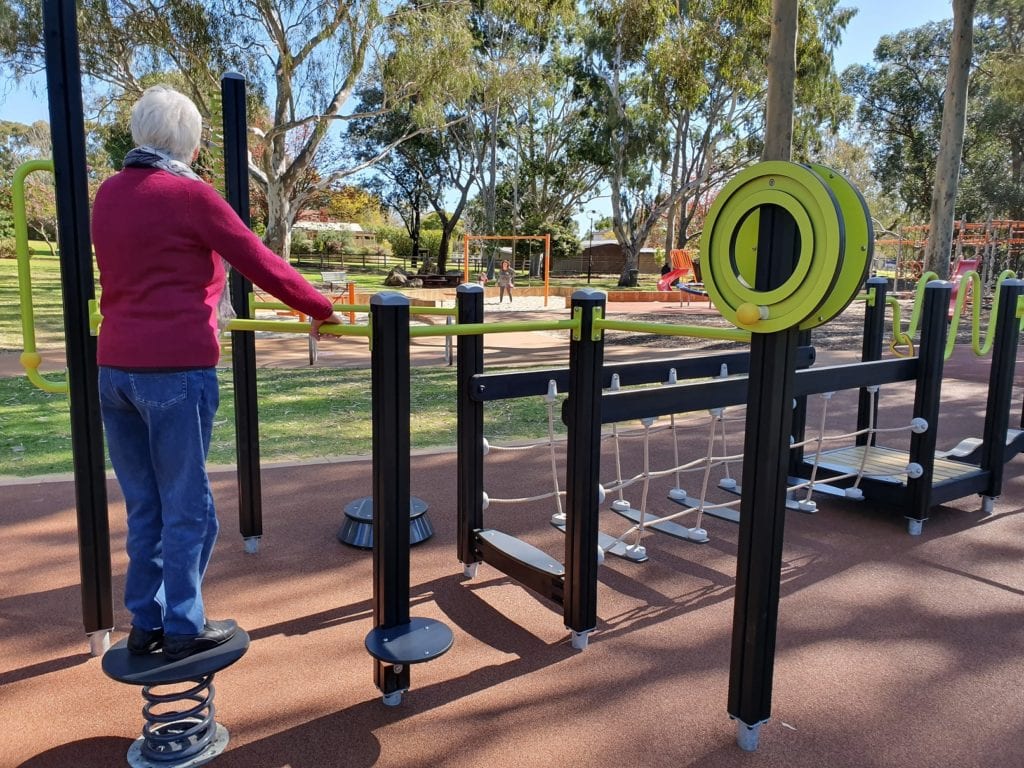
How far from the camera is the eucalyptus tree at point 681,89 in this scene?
22.5 meters

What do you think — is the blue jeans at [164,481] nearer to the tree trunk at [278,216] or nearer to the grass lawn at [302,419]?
the grass lawn at [302,419]

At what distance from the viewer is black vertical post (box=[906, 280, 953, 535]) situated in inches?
158

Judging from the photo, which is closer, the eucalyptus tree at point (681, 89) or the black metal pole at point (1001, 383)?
the black metal pole at point (1001, 383)

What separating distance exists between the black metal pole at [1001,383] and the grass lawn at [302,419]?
3333 mm

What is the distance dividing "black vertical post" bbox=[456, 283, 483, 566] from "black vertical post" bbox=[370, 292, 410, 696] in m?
0.93

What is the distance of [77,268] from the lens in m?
2.48

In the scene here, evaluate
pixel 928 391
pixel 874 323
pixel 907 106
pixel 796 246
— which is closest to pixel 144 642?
pixel 796 246

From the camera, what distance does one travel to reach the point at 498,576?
362 centimetres

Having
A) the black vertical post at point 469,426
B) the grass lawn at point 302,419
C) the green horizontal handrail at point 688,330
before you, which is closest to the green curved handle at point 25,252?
the black vertical post at point 469,426

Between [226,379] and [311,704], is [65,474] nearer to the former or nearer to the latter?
[311,704]

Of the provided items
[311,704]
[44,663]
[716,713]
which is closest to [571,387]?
[716,713]

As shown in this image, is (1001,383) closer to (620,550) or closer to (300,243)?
(620,550)

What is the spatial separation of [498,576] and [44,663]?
6.02 feet

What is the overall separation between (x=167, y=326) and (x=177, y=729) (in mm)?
1163
